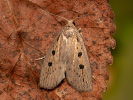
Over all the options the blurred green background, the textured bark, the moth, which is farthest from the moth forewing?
the blurred green background

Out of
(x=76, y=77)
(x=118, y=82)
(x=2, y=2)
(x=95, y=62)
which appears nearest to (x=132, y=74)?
(x=118, y=82)

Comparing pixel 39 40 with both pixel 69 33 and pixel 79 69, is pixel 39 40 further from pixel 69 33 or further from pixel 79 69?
pixel 79 69

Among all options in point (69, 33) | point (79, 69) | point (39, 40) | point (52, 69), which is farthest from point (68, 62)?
point (39, 40)

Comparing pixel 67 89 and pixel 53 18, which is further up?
pixel 53 18

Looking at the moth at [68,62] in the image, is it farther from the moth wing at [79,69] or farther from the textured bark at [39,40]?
the textured bark at [39,40]

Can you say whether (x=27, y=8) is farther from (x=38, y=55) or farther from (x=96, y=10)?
(x=96, y=10)

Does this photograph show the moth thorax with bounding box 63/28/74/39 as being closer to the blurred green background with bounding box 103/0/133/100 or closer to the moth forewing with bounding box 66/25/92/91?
the moth forewing with bounding box 66/25/92/91

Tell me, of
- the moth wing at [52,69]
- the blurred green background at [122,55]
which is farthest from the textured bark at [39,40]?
the blurred green background at [122,55]
